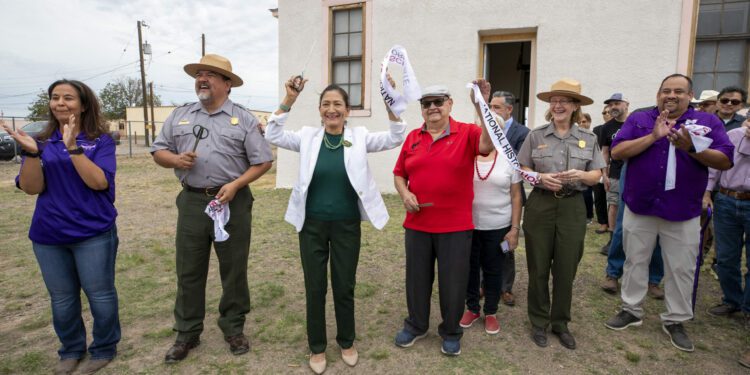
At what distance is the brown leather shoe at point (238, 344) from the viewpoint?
332cm

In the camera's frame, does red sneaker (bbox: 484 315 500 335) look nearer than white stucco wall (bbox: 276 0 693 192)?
Yes

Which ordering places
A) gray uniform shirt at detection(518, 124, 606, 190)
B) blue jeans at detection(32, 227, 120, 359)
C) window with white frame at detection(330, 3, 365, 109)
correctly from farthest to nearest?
window with white frame at detection(330, 3, 365, 109) < gray uniform shirt at detection(518, 124, 606, 190) < blue jeans at detection(32, 227, 120, 359)

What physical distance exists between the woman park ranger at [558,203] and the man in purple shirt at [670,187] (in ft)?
1.29

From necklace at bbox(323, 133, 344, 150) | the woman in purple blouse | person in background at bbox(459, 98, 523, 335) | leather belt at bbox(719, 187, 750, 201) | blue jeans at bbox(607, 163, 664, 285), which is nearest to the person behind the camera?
the woman in purple blouse

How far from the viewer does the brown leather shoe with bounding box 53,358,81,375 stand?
3035mm

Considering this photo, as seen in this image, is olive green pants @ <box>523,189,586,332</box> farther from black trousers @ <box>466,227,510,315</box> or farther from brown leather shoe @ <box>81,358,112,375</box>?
brown leather shoe @ <box>81,358,112,375</box>

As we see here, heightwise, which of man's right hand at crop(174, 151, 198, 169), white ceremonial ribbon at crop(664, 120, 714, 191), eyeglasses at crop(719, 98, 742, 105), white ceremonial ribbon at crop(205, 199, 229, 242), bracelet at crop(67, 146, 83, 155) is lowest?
white ceremonial ribbon at crop(205, 199, 229, 242)

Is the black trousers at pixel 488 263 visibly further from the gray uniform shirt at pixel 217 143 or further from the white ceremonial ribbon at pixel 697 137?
the gray uniform shirt at pixel 217 143

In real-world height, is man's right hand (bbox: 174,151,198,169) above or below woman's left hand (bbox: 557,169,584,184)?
above

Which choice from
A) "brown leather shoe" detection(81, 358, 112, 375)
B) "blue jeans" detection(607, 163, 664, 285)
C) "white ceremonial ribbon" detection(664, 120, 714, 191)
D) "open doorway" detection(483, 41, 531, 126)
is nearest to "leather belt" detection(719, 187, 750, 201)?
"blue jeans" detection(607, 163, 664, 285)

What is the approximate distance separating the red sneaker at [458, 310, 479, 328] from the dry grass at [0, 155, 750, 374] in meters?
0.10

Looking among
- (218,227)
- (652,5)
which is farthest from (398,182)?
(652,5)

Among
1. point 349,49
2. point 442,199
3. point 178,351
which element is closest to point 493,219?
point 442,199

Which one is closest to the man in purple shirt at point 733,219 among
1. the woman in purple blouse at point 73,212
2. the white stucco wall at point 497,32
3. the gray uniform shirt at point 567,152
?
the gray uniform shirt at point 567,152
